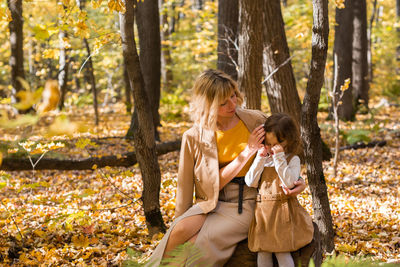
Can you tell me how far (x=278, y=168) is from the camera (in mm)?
2689

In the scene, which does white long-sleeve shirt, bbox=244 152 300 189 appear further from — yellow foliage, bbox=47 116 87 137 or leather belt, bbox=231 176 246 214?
yellow foliage, bbox=47 116 87 137

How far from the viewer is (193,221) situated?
9.57 feet

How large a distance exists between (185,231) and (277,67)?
4.20 metres

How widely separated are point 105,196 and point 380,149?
218 inches

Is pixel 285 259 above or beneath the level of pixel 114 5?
beneath

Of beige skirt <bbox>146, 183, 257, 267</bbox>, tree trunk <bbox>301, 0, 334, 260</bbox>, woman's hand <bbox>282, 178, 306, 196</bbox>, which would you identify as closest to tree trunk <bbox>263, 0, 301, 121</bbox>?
tree trunk <bbox>301, 0, 334, 260</bbox>

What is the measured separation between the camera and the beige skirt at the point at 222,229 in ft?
9.03

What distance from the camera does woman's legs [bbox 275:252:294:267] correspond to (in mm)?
2691

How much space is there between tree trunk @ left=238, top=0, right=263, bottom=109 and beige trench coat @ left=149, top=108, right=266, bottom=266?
2.21 metres

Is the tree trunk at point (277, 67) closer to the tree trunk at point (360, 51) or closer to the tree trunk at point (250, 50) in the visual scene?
the tree trunk at point (250, 50)

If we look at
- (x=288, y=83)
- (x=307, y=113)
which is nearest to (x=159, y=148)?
(x=288, y=83)

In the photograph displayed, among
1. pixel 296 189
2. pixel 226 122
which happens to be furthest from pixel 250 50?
pixel 296 189

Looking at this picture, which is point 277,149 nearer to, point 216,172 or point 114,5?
point 216,172

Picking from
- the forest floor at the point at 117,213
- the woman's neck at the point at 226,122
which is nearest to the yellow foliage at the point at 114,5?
the forest floor at the point at 117,213
